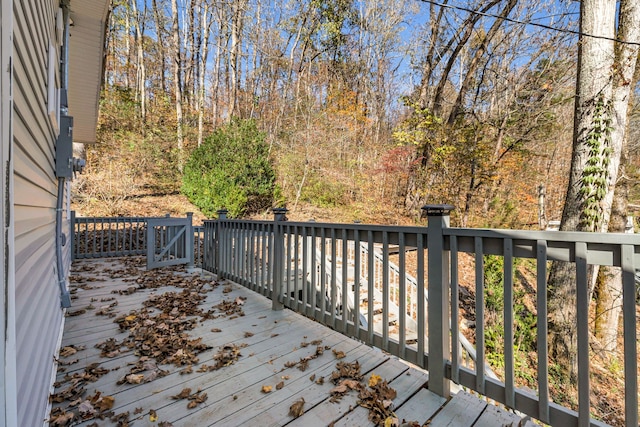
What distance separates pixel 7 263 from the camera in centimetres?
74

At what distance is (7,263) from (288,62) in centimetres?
1579

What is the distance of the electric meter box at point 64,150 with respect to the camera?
3012mm

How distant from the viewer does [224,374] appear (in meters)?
2.07

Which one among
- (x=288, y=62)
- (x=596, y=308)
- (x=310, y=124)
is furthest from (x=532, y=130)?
(x=288, y=62)

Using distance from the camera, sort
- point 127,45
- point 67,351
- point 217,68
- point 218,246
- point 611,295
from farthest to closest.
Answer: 1. point 217,68
2. point 127,45
3. point 611,295
4. point 218,246
5. point 67,351

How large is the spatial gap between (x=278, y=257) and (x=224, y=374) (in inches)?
54.8

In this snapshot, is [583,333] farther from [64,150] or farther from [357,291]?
[64,150]

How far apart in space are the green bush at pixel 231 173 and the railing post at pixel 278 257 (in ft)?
23.7

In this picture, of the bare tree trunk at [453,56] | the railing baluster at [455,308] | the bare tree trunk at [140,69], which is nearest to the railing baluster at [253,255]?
the railing baluster at [455,308]

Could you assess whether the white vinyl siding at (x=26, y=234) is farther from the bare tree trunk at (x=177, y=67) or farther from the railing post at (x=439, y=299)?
the bare tree trunk at (x=177, y=67)

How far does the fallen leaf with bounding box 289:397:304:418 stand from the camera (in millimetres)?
1675

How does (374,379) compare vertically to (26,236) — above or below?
below

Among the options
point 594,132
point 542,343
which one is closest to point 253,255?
point 542,343

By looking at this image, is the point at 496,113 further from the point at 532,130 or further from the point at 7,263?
the point at 7,263
